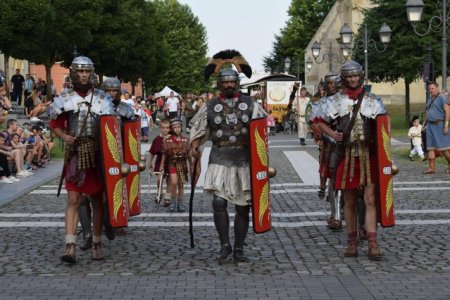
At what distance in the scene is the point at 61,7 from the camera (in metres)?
37.4

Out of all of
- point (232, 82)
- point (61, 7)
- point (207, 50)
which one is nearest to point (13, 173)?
point (232, 82)

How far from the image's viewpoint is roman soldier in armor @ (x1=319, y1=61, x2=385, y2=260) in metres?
8.45

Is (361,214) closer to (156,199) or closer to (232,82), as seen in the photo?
(232,82)

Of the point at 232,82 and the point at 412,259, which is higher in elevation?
the point at 232,82

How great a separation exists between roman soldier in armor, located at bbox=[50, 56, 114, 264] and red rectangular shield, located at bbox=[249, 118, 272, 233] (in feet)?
4.31

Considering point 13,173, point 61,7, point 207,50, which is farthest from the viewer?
point 207,50

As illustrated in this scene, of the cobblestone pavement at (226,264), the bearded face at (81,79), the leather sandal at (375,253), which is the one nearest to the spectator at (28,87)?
the cobblestone pavement at (226,264)

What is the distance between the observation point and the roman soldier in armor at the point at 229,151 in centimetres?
834

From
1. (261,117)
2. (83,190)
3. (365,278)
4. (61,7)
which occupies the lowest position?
(365,278)

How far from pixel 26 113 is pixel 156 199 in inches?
792

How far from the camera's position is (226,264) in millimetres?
8234

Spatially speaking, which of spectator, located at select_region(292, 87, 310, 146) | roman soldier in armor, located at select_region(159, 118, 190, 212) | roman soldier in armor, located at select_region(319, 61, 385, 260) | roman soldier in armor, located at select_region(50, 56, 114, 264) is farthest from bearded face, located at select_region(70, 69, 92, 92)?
spectator, located at select_region(292, 87, 310, 146)

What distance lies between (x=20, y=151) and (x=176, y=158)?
622 cm

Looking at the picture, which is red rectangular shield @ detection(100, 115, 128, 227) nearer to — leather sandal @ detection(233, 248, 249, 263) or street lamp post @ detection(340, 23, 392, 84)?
leather sandal @ detection(233, 248, 249, 263)
